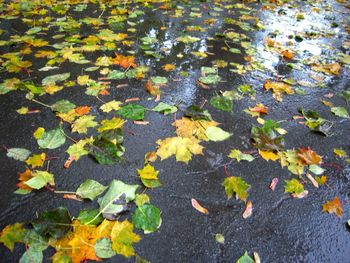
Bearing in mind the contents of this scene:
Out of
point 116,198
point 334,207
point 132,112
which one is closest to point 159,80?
point 132,112

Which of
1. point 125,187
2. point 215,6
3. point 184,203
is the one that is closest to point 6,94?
point 125,187

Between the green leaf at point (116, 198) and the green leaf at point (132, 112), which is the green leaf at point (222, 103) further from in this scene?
the green leaf at point (116, 198)

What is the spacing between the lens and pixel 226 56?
3.46 m

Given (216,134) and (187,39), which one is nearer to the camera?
(216,134)

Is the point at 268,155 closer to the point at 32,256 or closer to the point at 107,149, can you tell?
the point at 107,149

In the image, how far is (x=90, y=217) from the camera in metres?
1.57

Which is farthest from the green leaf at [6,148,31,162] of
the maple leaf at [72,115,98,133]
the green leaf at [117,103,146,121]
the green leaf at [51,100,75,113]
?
the green leaf at [117,103,146,121]

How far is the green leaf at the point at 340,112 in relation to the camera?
255 cm

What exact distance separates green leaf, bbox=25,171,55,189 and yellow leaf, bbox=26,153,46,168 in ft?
0.25

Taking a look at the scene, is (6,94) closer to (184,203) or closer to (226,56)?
(184,203)

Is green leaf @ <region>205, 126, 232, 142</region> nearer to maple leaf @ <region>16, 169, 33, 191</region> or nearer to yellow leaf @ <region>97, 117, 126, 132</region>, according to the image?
yellow leaf @ <region>97, 117, 126, 132</region>

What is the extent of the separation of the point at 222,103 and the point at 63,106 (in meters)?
1.36

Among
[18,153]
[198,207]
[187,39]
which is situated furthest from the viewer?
[187,39]

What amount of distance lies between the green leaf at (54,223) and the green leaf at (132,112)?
1.00 meters
